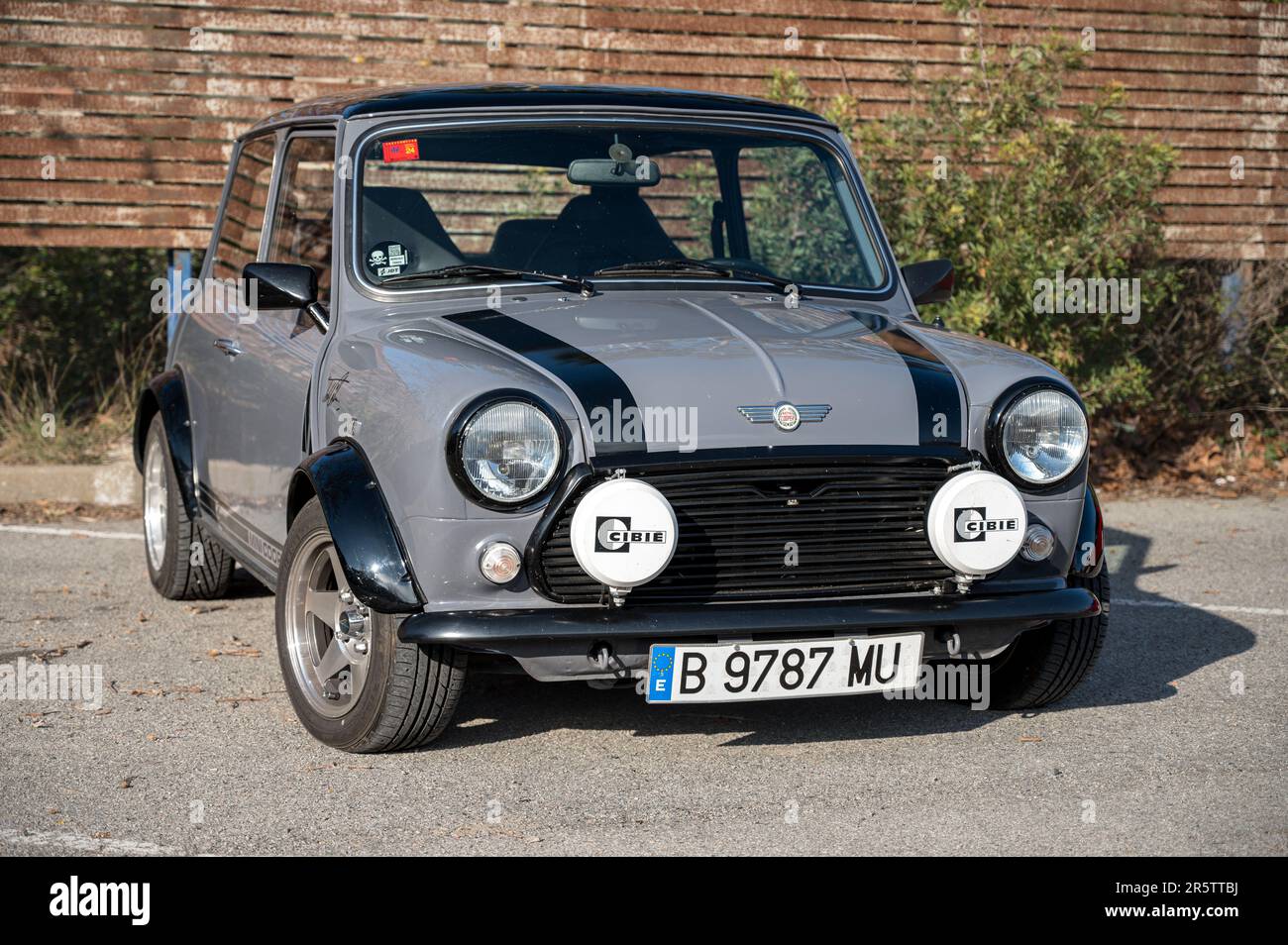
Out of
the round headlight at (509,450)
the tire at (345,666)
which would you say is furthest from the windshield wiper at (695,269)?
the tire at (345,666)

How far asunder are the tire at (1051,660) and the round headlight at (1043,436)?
1.37 ft

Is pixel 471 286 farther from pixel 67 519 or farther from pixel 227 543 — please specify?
pixel 67 519

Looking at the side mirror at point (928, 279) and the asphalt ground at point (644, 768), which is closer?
the asphalt ground at point (644, 768)

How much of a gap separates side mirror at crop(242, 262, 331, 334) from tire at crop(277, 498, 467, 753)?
0.72 meters

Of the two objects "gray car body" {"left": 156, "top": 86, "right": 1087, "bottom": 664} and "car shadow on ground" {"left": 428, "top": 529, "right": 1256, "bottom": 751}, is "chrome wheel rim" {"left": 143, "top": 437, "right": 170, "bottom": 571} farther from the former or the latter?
"car shadow on ground" {"left": 428, "top": 529, "right": 1256, "bottom": 751}

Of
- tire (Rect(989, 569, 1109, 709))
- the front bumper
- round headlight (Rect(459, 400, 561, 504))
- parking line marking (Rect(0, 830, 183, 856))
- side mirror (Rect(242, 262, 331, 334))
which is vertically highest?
side mirror (Rect(242, 262, 331, 334))

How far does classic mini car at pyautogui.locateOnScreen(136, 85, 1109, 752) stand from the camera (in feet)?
12.5

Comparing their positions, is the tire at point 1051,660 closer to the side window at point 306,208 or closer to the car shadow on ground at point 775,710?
the car shadow on ground at point 775,710

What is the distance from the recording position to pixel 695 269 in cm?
496

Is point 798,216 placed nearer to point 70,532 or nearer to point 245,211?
point 245,211

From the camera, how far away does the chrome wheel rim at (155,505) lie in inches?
258

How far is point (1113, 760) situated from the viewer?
14.0ft

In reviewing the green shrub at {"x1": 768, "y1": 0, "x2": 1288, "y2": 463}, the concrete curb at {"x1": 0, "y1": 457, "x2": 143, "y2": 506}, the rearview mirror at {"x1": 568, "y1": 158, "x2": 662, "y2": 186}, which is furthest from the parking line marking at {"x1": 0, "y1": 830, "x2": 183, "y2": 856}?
the green shrub at {"x1": 768, "y1": 0, "x2": 1288, "y2": 463}

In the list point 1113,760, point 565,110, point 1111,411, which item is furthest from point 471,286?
point 1111,411
